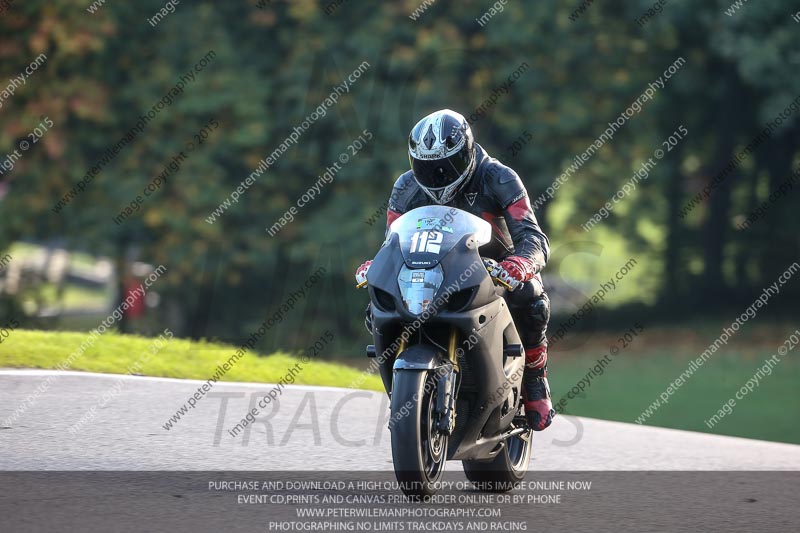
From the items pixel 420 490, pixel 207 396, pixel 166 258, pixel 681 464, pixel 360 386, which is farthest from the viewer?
pixel 166 258

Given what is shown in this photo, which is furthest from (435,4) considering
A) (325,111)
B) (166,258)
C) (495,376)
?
(495,376)

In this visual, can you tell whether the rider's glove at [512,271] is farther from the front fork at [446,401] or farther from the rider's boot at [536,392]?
the rider's boot at [536,392]

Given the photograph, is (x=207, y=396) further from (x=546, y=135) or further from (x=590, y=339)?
(x=590, y=339)

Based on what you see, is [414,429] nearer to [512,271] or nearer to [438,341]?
[438,341]

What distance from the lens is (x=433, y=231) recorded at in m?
6.91

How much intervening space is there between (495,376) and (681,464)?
99.7 inches

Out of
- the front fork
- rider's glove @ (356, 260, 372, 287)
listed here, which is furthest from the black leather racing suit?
the front fork

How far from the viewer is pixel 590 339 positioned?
26.5m

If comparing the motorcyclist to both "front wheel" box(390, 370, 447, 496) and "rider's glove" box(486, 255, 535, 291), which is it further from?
"front wheel" box(390, 370, 447, 496)

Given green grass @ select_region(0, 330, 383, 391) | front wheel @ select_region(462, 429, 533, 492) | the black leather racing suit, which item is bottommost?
green grass @ select_region(0, 330, 383, 391)

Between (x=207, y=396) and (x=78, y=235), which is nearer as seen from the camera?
(x=207, y=396)

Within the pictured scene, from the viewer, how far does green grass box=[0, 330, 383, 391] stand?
439 inches

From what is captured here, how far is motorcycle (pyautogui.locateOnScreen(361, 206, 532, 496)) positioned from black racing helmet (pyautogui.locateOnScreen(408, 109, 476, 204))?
29 centimetres

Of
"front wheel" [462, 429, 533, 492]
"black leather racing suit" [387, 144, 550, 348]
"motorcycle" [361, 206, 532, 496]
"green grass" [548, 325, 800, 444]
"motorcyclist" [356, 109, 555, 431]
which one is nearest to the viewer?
"motorcycle" [361, 206, 532, 496]
